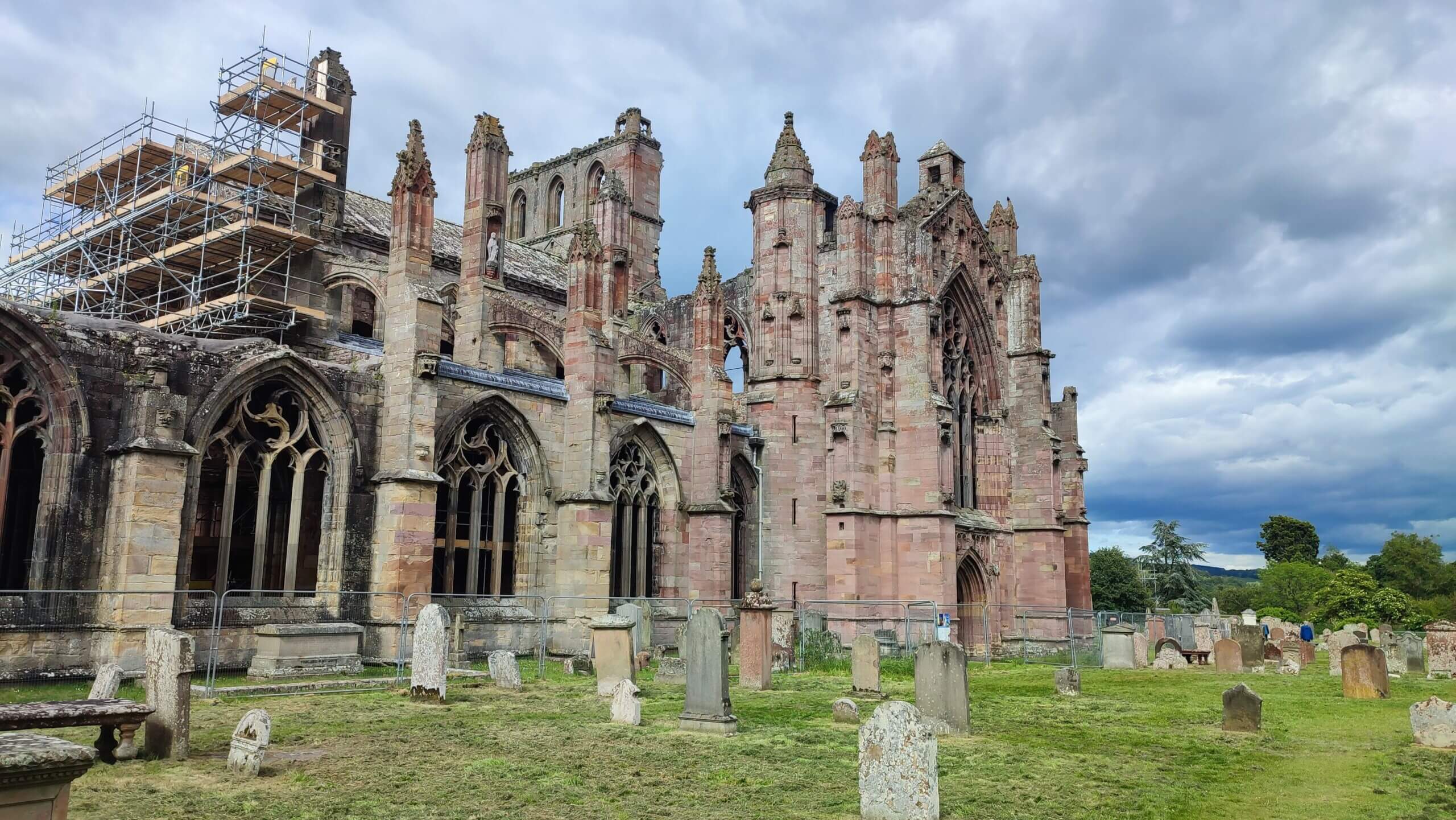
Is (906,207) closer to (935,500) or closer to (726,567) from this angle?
(935,500)

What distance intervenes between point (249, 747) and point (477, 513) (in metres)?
13.2

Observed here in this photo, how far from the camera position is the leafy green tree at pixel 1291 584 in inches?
2657

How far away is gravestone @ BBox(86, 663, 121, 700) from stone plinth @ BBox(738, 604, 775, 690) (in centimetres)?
941

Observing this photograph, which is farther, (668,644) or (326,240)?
(326,240)

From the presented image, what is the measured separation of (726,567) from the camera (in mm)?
26547

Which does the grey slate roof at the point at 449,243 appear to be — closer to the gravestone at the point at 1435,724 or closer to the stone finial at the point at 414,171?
the stone finial at the point at 414,171

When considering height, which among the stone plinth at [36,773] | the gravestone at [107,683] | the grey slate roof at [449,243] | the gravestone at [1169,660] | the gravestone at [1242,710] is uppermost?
the grey slate roof at [449,243]

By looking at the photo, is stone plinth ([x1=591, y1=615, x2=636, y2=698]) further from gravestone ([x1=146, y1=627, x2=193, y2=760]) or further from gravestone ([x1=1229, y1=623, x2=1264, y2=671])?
gravestone ([x1=1229, y1=623, x2=1264, y2=671])

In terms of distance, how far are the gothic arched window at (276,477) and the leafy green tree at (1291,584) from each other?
62766 mm

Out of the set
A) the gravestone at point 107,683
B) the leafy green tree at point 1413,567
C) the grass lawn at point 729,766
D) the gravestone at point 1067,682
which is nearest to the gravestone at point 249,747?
the grass lawn at point 729,766

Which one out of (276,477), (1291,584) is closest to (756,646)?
(276,477)

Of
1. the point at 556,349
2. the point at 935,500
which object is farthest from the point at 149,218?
the point at 935,500

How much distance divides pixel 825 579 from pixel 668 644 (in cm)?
585

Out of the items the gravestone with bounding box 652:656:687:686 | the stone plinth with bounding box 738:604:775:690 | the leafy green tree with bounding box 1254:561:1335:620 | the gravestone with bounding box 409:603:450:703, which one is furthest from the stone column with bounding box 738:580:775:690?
the leafy green tree with bounding box 1254:561:1335:620
